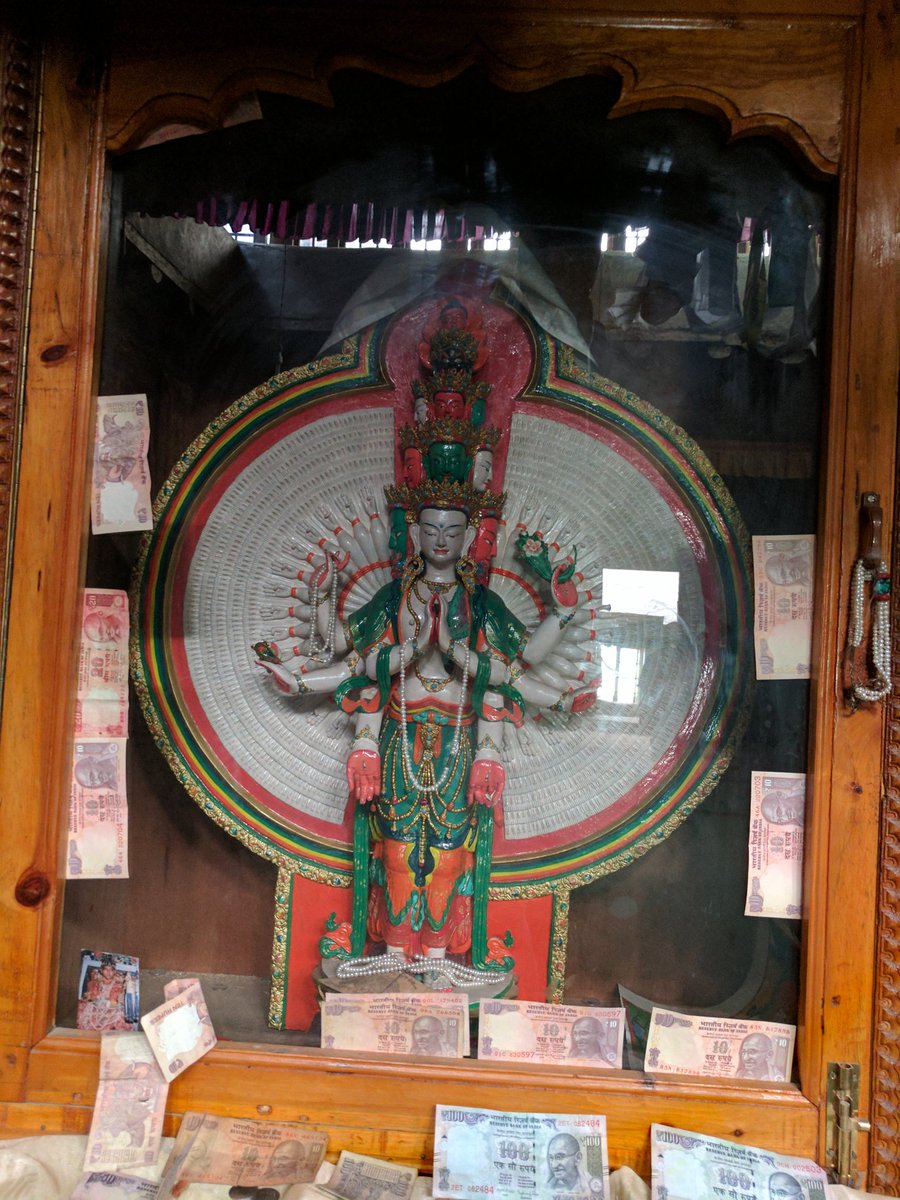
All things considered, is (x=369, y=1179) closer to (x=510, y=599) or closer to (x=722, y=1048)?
(x=722, y=1048)

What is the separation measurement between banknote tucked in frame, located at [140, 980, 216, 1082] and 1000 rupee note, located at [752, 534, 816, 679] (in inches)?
42.4

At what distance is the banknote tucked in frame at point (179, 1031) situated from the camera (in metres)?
1.48

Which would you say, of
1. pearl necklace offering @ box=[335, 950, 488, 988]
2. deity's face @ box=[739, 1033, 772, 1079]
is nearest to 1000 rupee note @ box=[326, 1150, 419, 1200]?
pearl necklace offering @ box=[335, 950, 488, 988]

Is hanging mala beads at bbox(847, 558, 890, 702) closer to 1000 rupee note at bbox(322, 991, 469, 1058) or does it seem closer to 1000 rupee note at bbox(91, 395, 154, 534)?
1000 rupee note at bbox(322, 991, 469, 1058)

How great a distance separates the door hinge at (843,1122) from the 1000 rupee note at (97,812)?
119 cm

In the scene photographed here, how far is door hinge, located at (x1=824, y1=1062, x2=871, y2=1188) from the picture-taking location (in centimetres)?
140

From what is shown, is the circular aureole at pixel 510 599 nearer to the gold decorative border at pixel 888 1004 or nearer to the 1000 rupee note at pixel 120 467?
the 1000 rupee note at pixel 120 467

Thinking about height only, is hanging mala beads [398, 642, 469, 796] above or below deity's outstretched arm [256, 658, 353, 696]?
below

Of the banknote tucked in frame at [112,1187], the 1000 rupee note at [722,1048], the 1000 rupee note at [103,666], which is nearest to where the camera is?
the banknote tucked in frame at [112,1187]

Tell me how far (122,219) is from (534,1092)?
1582mm

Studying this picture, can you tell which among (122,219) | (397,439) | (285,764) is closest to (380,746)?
(285,764)

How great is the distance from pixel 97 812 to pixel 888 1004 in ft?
4.25

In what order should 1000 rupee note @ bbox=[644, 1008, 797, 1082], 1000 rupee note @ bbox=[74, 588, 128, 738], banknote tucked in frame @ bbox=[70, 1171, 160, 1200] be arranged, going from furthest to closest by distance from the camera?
1. 1000 rupee note @ bbox=[74, 588, 128, 738]
2. 1000 rupee note @ bbox=[644, 1008, 797, 1082]
3. banknote tucked in frame @ bbox=[70, 1171, 160, 1200]

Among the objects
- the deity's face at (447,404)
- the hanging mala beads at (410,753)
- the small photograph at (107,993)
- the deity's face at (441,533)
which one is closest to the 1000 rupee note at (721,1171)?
the hanging mala beads at (410,753)
